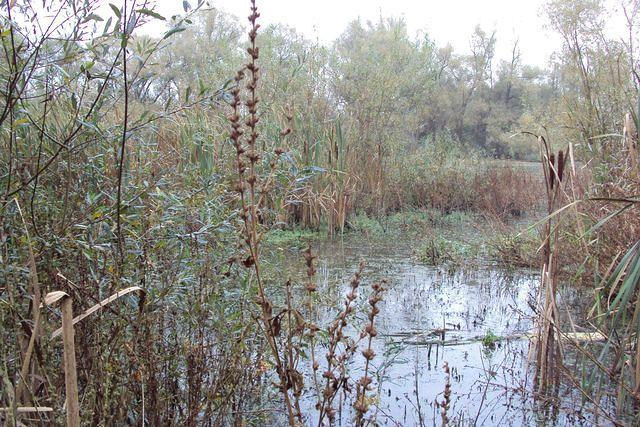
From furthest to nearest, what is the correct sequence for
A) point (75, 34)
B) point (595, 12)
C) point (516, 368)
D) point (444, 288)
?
1. point (595, 12)
2. point (444, 288)
3. point (516, 368)
4. point (75, 34)

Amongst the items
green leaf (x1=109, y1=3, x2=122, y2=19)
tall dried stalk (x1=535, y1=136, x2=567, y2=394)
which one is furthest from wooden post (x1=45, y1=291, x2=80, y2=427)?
tall dried stalk (x1=535, y1=136, x2=567, y2=394)

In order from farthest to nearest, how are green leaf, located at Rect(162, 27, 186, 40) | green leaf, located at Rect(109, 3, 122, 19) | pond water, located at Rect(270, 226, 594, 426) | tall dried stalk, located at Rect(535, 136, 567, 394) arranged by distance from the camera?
pond water, located at Rect(270, 226, 594, 426) < tall dried stalk, located at Rect(535, 136, 567, 394) < green leaf, located at Rect(162, 27, 186, 40) < green leaf, located at Rect(109, 3, 122, 19)

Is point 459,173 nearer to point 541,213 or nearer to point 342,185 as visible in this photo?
point 541,213

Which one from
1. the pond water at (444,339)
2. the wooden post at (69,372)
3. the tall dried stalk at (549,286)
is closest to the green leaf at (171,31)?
the wooden post at (69,372)

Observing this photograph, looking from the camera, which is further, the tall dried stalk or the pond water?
the pond water

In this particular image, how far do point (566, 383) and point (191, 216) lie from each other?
7.69 ft

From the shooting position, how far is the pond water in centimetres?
330

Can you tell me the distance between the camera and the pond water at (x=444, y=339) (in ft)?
10.8

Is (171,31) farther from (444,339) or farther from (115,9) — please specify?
(444,339)

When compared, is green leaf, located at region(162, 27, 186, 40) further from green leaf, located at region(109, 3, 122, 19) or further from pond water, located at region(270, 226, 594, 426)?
pond water, located at region(270, 226, 594, 426)

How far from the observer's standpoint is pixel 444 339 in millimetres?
4367

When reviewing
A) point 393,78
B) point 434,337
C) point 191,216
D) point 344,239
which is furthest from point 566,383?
point 393,78

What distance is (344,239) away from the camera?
27.6ft

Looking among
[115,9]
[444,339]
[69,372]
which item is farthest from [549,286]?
[69,372]
